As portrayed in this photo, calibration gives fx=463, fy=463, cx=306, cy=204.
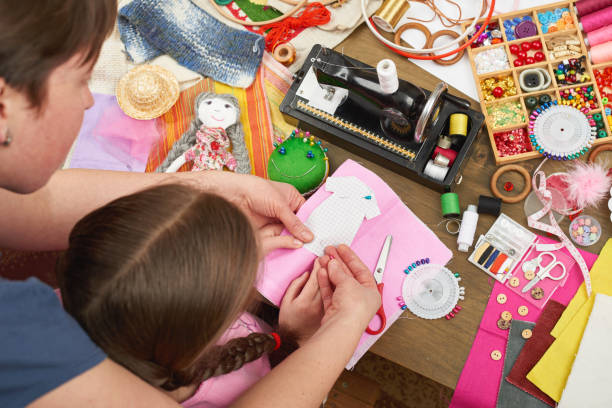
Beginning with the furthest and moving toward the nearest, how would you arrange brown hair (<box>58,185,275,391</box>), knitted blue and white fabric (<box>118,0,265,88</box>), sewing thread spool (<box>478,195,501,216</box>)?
knitted blue and white fabric (<box>118,0,265,88</box>) < sewing thread spool (<box>478,195,501,216</box>) < brown hair (<box>58,185,275,391</box>)

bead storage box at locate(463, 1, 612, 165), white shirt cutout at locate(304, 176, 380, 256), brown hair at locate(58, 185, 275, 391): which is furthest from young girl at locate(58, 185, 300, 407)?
bead storage box at locate(463, 1, 612, 165)

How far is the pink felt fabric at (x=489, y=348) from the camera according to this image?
1.25 meters

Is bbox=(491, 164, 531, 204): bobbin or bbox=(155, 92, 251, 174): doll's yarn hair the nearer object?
bbox=(491, 164, 531, 204): bobbin

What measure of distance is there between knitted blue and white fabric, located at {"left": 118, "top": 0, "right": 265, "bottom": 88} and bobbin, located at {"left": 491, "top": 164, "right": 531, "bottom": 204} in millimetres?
916

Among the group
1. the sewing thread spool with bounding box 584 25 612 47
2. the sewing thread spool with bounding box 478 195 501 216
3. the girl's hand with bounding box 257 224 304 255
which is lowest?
the girl's hand with bounding box 257 224 304 255

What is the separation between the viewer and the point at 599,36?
136 cm

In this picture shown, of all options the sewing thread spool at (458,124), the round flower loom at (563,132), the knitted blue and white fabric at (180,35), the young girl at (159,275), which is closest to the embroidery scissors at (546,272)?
the round flower loom at (563,132)

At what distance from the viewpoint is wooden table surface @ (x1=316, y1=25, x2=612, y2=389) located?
1273 millimetres

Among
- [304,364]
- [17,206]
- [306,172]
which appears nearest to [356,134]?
[306,172]

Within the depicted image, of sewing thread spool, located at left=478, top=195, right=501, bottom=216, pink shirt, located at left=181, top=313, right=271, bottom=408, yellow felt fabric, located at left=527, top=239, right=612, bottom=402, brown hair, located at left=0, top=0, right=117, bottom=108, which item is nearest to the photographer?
brown hair, located at left=0, top=0, right=117, bottom=108

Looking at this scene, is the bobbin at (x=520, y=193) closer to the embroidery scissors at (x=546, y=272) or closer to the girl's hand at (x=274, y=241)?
the embroidery scissors at (x=546, y=272)

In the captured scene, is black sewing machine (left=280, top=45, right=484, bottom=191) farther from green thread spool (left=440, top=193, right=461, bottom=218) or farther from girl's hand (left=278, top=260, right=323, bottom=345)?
girl's hand (left=278, top=260, right=323, bottom=345)

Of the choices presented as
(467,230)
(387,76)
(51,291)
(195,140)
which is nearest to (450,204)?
(467,230)

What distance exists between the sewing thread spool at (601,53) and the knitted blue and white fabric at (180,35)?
3.54 feet
